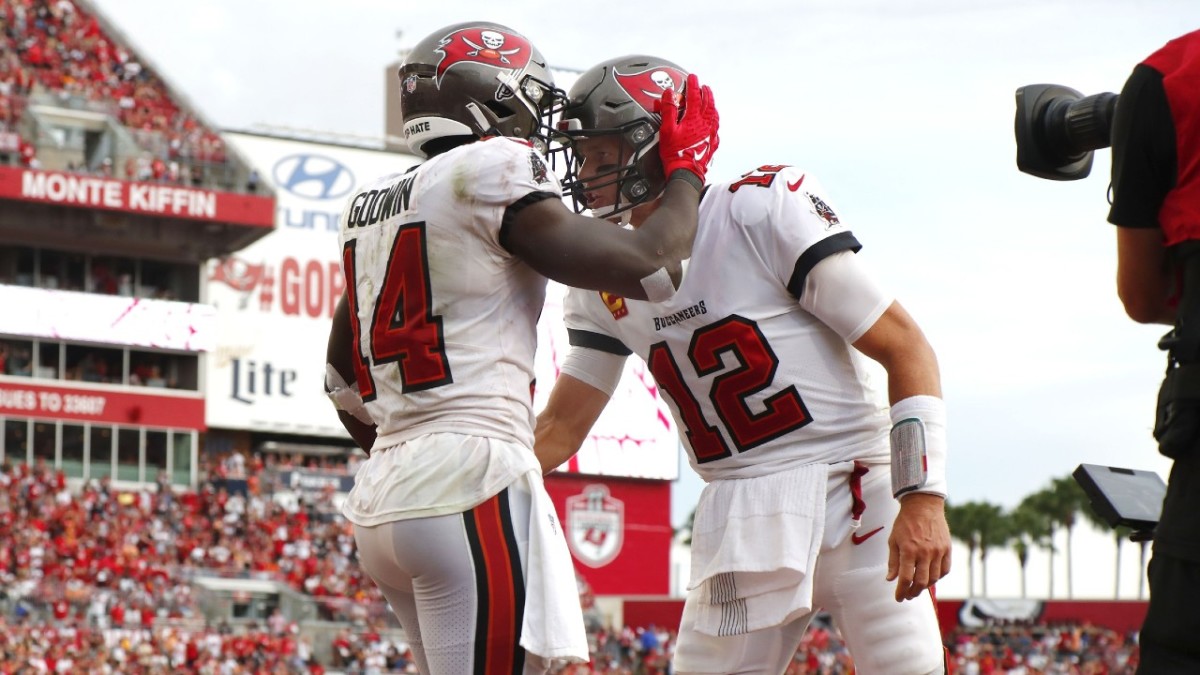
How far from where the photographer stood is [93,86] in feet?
124

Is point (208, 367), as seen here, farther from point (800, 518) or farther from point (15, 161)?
point (800, 518)

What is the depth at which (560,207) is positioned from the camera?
3.74m

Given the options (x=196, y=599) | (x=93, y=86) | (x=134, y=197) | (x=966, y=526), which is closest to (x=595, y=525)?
(x=134, y=197)

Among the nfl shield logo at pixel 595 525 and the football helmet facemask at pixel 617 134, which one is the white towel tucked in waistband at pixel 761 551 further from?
the nfl shield logo at pixel 595 525

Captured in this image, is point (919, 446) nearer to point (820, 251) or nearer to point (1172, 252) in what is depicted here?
point (820, 251)

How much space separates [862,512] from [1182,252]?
1790 mm

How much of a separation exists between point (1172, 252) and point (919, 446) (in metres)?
1.32

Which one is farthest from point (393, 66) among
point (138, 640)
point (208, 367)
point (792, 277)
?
point (792, 277)

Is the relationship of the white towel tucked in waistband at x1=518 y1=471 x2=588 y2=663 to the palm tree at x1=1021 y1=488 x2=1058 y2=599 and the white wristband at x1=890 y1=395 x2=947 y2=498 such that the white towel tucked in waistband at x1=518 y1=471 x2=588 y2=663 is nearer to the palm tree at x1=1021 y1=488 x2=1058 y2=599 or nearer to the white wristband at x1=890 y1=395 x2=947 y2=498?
the white wristband at x1=890 y1=395 x2=947 y2=498

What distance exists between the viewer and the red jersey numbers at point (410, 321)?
375 cm

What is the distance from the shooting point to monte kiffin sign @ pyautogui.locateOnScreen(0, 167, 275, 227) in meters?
35.6

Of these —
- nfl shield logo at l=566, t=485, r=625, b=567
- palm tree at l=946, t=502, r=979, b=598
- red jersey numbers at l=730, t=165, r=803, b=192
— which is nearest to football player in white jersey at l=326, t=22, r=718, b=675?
red jersey numbers at l=730, t=165, r=803, b=192

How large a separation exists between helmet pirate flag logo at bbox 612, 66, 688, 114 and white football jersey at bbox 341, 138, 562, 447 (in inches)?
39.6

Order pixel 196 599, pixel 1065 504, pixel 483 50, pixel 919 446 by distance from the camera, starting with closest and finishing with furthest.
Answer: pixel 483 50 → pixel 919 446 → pixel 196 599 → pixel 1065 504
